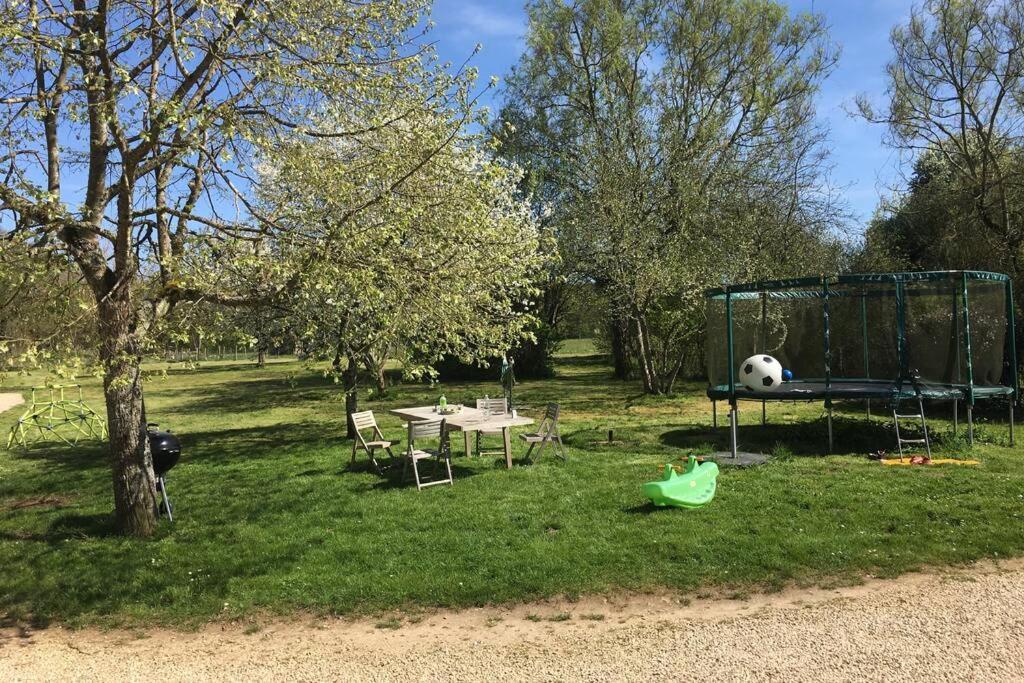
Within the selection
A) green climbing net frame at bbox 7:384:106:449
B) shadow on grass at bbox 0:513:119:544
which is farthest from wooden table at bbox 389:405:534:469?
green climbing net frame at bbox 7:384:106:449

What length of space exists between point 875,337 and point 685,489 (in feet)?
30.1

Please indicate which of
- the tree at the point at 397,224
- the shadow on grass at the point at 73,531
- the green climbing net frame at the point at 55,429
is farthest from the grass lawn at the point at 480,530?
the green climbing net frame at the point at 55,429

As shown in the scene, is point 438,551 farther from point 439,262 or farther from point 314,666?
point 439,262

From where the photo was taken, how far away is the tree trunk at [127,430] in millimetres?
6836

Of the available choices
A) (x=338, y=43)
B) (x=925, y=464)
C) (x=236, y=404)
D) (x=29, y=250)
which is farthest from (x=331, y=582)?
(x=236, y=404)

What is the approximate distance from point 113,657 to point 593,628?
3.29m

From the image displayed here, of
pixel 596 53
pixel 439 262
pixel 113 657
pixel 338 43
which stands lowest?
pixel 113 657

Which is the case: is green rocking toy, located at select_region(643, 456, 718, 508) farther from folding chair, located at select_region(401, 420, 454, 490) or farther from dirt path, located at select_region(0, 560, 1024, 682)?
folding chair, located at select_region(401, 420, 454, 490)

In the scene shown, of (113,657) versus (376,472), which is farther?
(376,472)

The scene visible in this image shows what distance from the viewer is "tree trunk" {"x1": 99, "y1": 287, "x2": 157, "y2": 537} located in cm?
684

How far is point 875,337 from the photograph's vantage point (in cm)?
1486

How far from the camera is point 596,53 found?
73.1 feet

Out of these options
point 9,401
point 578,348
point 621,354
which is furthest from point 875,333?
point 578,348

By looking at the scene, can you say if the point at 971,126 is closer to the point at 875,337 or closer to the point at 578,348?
the point at 875,337
